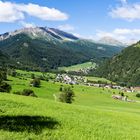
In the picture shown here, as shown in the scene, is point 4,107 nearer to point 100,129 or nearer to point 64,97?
point 100,129

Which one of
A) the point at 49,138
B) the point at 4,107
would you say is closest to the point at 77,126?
the point at 49,138

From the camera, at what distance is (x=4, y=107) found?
35.1 meters

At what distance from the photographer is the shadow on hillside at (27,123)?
1034 inches

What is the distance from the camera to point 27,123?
2848 cm

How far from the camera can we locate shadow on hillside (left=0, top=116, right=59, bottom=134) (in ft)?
86.2

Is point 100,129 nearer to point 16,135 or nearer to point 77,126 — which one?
point 77,126

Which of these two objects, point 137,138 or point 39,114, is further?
point 39,114

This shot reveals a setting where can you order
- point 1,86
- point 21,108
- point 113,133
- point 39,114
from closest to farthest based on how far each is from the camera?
1. point 113,133
2. point 39,114
3. point 21,108
4. point 1,86

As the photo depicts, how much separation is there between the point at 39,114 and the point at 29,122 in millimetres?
4844

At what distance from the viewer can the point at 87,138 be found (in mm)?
26547

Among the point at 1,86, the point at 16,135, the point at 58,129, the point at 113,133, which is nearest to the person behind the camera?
the point at 16,135

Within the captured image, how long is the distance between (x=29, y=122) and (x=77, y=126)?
13.8 feet

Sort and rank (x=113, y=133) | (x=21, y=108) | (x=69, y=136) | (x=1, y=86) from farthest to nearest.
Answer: (x=1, y=86) → (x=21, y=108) → (x=113, y=133) → (x=69, y=136)

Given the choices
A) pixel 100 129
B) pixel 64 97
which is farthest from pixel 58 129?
pixel 64 97
